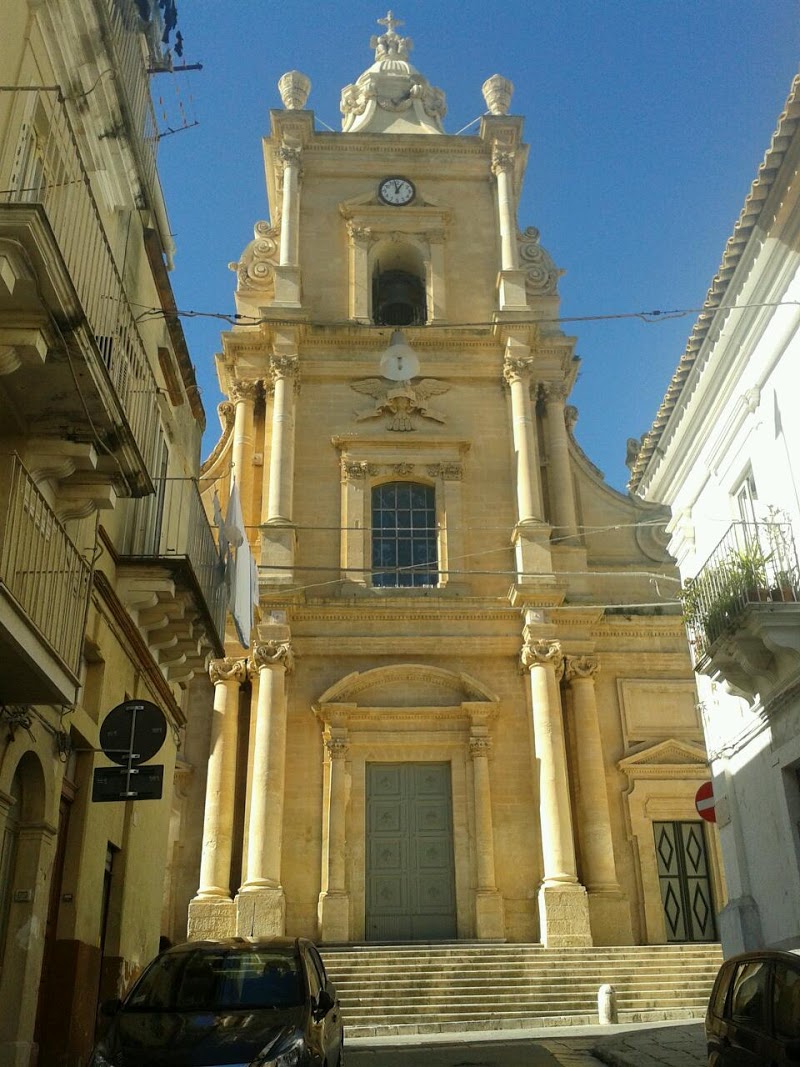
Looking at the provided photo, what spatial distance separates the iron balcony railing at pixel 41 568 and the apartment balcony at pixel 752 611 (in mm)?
6282

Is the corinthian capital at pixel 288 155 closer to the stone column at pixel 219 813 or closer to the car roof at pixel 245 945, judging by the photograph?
the stone column at pixel 219 813

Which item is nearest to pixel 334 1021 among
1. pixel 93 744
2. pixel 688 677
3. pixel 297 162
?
pixel 93 744

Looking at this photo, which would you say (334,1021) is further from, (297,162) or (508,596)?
(297,162)

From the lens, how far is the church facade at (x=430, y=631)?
20156 mm

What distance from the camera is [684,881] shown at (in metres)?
21.0

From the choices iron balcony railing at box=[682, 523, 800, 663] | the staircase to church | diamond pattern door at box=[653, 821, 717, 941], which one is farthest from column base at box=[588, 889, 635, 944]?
iron balcony railing at box=[682, 523, 800, 663]

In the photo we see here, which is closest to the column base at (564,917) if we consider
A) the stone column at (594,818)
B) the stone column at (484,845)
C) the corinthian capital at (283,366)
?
the stone column at (594,818)

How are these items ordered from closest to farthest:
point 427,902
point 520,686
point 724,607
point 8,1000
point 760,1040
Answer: point 760,1040, point 8,1000, point 724,607, point 427,902, point 520,686

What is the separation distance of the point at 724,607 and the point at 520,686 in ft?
36.5

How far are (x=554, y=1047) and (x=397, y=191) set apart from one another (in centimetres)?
2119

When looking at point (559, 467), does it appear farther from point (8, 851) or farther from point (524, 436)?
point (8, 851)

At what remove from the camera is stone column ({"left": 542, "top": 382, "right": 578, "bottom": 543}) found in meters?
23.7

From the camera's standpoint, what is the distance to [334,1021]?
8.30 meters

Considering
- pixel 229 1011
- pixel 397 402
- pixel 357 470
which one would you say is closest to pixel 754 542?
pixel 229 1011
